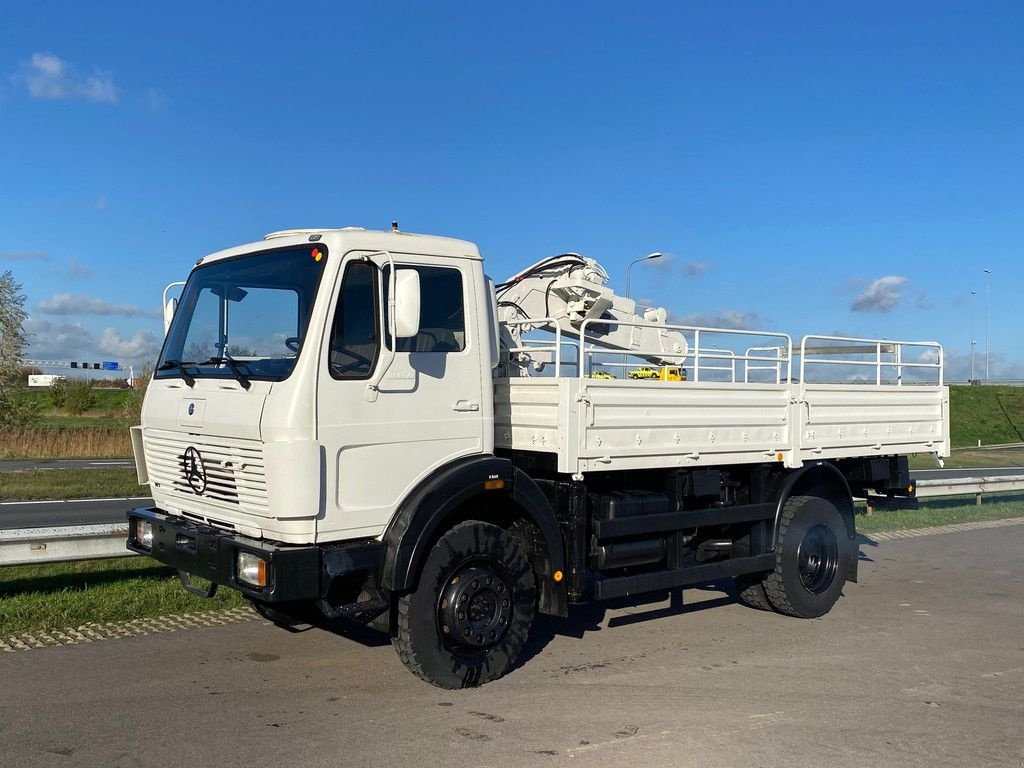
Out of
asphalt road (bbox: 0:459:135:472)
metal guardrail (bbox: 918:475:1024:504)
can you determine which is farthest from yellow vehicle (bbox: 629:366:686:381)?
asphalt road (bbox: 0:459:135:472)

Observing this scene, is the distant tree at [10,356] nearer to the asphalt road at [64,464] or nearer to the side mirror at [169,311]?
the asphalt road at [64,464]

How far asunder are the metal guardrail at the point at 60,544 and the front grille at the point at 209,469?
3.47 feet

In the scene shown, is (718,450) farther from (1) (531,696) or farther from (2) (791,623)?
(1) (531,696)

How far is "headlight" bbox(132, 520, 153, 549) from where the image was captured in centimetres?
621

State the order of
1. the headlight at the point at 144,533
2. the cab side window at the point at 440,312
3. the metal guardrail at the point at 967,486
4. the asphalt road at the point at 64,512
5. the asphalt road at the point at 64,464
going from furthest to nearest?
the asphalt road at the point at 64,464, the metal guardrail at the point at 967,486, the asphalt road at the point at 64,512, the headlight at the point at 144,533, the cab side window at the point at 440,312

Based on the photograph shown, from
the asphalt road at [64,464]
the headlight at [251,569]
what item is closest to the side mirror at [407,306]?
the headlight at [251,569]

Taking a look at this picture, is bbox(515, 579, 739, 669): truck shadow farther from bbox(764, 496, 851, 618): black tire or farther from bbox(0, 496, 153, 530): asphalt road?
bbox(0, 496, 153, 530): asphalt road

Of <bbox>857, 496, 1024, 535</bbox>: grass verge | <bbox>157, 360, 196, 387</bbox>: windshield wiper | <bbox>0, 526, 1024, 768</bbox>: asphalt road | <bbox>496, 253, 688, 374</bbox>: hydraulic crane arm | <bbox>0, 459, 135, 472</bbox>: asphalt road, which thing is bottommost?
<bbox>0, 526, 1024, 768</bbox>: asphalt road

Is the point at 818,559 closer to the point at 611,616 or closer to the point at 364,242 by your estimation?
the point at 611,616

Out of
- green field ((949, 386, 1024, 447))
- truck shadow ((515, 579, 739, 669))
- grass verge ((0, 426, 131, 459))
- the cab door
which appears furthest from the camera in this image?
green field ((949, 386, 1024, 447))

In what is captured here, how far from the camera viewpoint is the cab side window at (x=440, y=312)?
19.2 ft

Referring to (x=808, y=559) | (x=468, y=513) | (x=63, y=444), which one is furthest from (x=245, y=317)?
(x=63, y=444)

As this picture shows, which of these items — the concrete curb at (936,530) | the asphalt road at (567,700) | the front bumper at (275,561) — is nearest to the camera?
the asphalt road at (567,700)

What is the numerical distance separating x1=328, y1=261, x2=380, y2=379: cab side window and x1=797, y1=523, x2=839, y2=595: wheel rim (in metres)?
4.44
